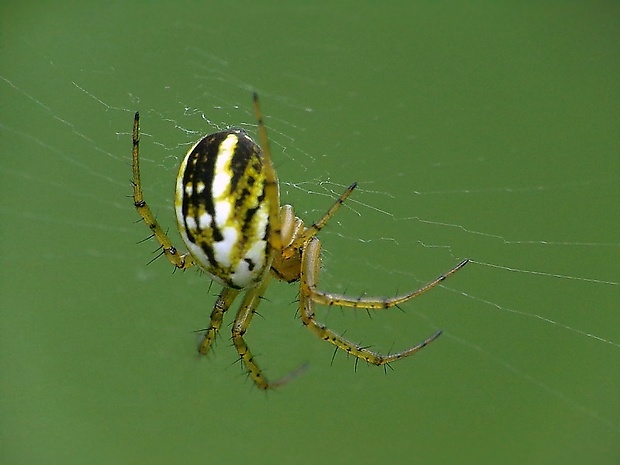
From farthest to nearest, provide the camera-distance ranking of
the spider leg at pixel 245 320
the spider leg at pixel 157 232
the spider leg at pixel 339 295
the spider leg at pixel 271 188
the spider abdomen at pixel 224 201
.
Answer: the spider leg at pixel 245 320, the spider leg at pixel 157 232, the spider leg at pixel 339 295, the spider abdomen at pixel 224 201, the spider leg at pixel 271 188

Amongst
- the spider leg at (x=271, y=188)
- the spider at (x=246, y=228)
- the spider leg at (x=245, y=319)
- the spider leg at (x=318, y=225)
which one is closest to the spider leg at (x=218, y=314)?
the spider leg at (x=245, y=319)

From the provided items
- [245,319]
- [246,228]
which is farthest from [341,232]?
[246,228]

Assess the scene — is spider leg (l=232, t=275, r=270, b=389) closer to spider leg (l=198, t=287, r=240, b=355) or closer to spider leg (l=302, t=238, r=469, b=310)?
spider leg (l=198, t=287, r=240, b=355)

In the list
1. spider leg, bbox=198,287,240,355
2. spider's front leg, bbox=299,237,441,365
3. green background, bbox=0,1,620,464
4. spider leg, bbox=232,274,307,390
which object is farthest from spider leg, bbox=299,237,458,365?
green background, bbox=0,1,620,464

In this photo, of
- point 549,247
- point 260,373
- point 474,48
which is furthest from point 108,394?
point 474,48

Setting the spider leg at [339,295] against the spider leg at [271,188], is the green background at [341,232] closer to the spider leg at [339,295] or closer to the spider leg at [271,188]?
the spider leg at [339,295]

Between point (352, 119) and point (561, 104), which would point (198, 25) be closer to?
point (352, 119)
